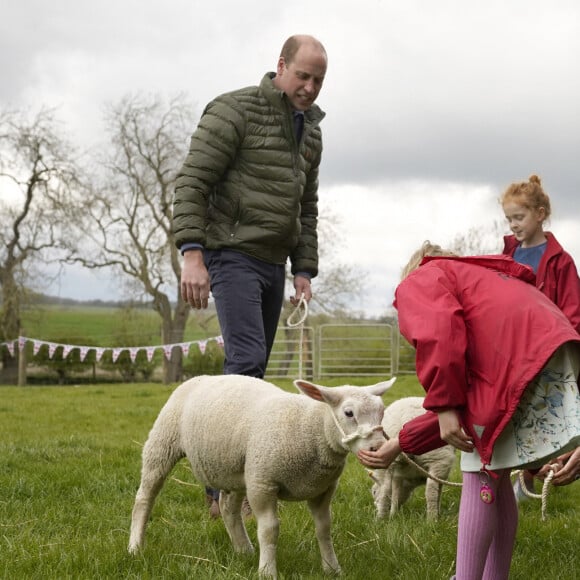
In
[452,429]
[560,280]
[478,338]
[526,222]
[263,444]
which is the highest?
[526,222]

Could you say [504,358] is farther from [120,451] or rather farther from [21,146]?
[21,146]

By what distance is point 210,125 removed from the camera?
4.27 metres

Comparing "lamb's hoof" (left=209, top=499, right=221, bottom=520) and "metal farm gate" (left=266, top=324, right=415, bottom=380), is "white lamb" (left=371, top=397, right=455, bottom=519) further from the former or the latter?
"metal farm gate" (left=266, top=324, right=415, bottom=380)

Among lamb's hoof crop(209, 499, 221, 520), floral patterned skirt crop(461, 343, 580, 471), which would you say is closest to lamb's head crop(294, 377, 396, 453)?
floral patterned skirt crop(461, 343, 580, 471)

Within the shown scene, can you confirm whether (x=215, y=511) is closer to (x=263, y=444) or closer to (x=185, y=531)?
(x=185, y=531)

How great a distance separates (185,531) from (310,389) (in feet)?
5.20

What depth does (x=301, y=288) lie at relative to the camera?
4742 mm

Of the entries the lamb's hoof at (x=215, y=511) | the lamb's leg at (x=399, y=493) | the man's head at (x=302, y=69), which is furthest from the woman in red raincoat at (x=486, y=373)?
the lamb's leg at (x=399, y=493)

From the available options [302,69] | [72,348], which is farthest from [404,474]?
[72,348]

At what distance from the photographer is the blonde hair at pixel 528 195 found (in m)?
4.27

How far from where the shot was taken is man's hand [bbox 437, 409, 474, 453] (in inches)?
110

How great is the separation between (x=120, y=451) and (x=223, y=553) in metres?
3.38

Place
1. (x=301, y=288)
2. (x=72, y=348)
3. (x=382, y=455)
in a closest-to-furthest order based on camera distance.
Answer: (x=382, y=455) < (x=301, y=288) < (x=72, y=348)

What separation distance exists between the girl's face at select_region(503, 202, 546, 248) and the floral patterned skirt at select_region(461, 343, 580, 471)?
1504 mm
